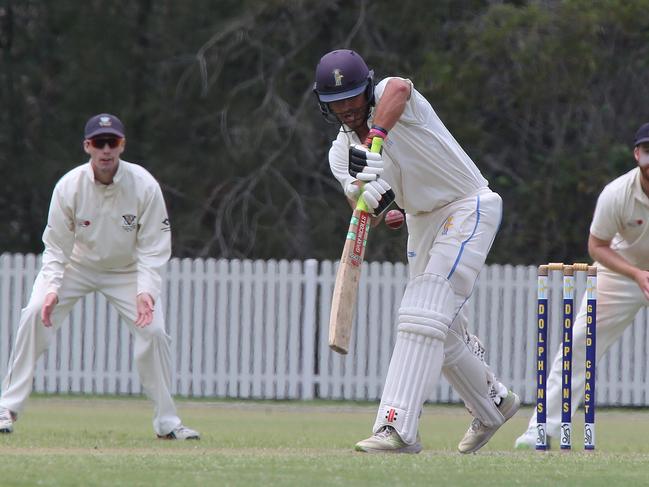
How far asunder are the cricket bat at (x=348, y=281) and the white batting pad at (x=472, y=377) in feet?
2.47

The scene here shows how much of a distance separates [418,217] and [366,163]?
786 millimetres

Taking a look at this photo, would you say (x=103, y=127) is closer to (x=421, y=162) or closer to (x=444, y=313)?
(x=421, y=162)

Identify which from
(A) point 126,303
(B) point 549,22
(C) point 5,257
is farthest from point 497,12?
(A) point 126,303

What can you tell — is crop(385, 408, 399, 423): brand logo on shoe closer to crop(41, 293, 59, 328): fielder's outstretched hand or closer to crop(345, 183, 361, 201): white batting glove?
crop(345, 183, 361, 201): white batting glove

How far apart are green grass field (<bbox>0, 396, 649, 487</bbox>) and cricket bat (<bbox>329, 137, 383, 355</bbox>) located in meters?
0.55

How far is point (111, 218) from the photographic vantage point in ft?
29.5

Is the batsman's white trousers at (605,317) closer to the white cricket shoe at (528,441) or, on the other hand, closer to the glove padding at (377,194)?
the white cricket shoe at (528,441)

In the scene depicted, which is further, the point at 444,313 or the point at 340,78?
the point at 444,313

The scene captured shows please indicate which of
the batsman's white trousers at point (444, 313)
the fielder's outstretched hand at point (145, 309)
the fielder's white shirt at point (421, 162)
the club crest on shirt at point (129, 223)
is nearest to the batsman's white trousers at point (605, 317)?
the batsman's white trousers at point (444, 313)

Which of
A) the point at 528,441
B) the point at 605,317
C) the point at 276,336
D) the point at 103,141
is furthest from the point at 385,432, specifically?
the point at 276,336

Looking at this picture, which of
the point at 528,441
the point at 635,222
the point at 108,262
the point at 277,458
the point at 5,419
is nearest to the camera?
the point at 277,458

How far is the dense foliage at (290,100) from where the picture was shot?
16.9 m

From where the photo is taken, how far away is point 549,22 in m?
16.5

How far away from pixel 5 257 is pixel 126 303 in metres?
6.43
